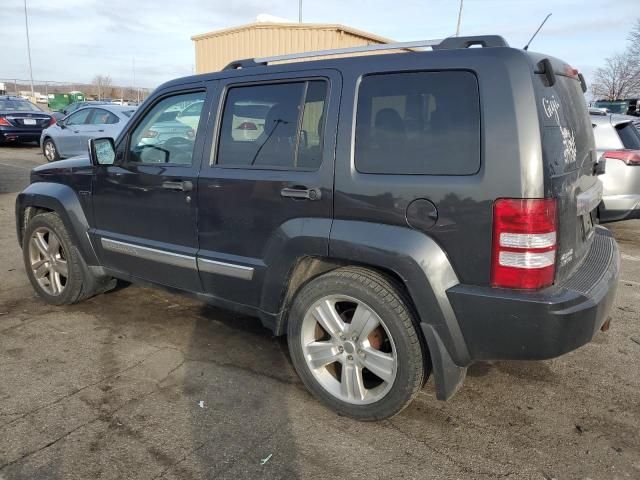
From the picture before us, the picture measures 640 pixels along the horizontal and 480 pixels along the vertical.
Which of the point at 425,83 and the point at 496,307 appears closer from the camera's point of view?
the point at 496,307

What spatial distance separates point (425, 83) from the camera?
8.16 feet

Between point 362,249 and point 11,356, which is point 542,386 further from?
point 11,356

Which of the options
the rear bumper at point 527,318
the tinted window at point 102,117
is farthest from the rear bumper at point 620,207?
the tinted window at point 102,117

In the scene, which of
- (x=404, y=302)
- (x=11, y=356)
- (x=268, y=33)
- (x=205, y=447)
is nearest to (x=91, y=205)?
(x=11, y=356)

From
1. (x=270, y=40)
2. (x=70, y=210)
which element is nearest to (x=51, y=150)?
(x=270, y=40)

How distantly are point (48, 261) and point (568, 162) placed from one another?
4.00m

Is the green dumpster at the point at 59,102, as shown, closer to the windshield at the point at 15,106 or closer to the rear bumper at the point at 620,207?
the windshield at the point at 15,106

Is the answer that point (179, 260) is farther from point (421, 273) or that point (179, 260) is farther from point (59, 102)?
point (59, 102)

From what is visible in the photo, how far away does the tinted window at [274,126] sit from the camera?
286 cm

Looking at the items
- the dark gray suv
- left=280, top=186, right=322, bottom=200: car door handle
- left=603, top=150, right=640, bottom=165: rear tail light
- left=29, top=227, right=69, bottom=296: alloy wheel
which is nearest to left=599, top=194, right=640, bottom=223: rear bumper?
left=603, top=150, right=640, bottom=165: rear tail light

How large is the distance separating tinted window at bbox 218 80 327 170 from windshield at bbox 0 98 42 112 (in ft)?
55.1

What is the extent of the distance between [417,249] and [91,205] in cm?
275

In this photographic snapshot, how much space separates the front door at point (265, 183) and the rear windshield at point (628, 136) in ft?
17.5

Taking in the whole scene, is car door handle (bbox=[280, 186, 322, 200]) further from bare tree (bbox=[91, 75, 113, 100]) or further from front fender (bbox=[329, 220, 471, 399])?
bare tree (bbox=[91, 75, 113, 100])
